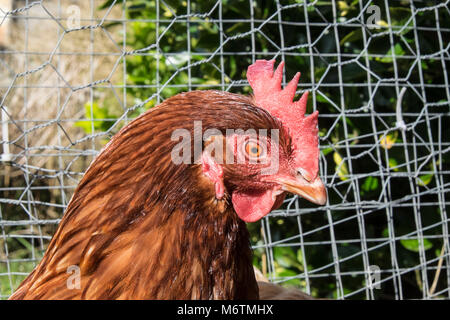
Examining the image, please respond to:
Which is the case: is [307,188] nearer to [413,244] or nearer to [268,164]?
[268,164]

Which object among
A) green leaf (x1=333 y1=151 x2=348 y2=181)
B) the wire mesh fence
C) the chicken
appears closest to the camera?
the chicken

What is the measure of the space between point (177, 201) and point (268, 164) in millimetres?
197

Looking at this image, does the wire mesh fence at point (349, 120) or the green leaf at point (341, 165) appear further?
the green leaf at point (341, 165)

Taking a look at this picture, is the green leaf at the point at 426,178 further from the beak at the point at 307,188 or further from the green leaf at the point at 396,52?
the beak at the point at 307,188

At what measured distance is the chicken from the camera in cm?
79

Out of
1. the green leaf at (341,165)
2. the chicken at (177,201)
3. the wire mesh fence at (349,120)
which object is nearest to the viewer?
the chicken at (177,201)

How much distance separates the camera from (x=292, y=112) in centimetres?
92

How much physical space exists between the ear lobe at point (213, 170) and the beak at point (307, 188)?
129 mm

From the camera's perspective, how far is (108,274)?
30.6 inches

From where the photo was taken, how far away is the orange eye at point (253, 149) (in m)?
0.83

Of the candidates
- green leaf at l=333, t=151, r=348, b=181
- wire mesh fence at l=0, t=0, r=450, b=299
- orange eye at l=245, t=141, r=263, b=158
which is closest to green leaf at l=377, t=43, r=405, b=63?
wire mesh fence at l=0, t=0, r=450, b=299

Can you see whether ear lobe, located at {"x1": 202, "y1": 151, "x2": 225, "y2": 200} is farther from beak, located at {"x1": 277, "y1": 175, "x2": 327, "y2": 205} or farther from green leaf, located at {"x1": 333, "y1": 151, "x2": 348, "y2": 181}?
green leaf, located at {"x1": 333, "y1": 151, "x2": 348, "y2": 181}

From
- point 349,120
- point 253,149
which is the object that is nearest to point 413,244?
point 349,120

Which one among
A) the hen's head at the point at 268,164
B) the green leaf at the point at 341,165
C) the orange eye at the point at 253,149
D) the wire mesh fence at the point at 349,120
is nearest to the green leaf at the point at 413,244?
the wire mesh fence at the point at 349,120
